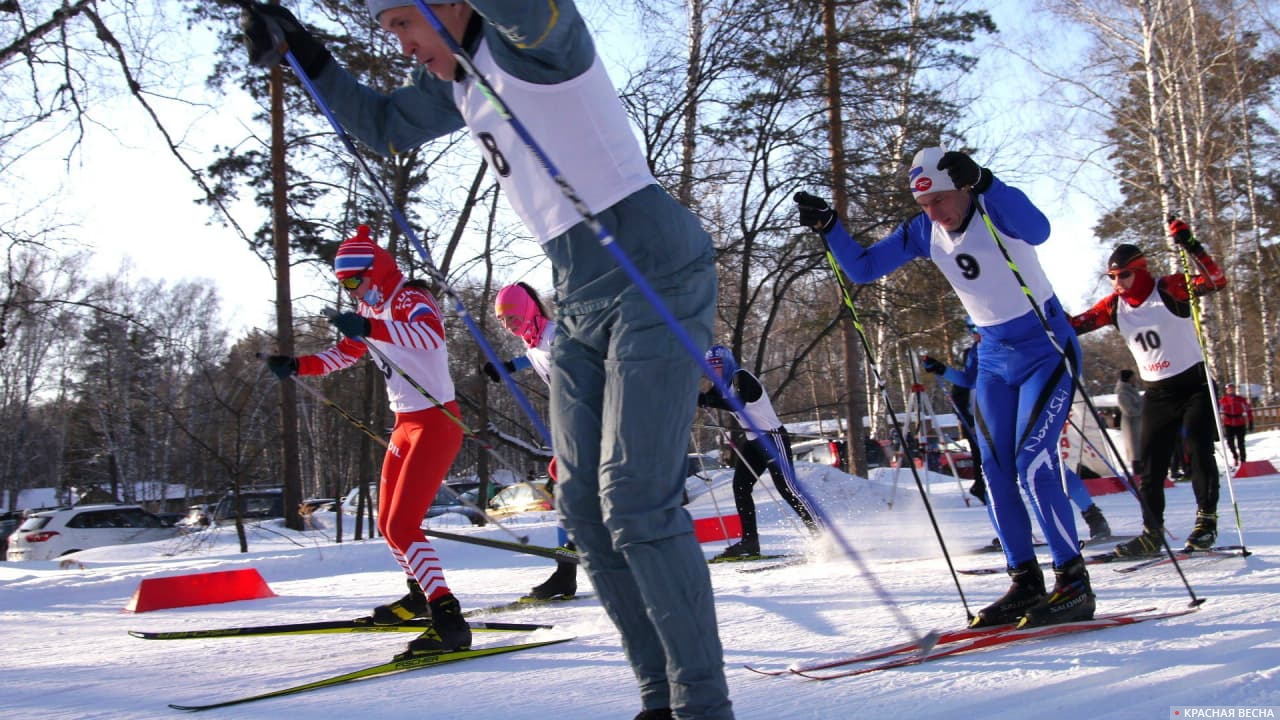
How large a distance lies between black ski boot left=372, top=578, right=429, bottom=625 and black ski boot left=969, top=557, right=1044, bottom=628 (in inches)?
101

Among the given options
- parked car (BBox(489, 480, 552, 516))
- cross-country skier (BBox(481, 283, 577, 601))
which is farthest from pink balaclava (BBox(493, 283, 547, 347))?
parked car (BBox(489, 480, 552, 516))

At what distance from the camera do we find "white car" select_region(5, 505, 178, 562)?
17.6 meters

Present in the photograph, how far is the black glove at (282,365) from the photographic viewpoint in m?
4.58

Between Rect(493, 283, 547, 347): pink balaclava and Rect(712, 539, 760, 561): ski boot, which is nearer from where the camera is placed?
Rect(493, 283, 547, 347): pink balaclava

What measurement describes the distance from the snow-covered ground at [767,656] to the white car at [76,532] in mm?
12485

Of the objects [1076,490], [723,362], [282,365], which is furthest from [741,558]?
[282,365]

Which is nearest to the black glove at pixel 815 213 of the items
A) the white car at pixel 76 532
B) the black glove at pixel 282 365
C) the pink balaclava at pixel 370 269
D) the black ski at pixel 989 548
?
the pink balaclava at pixel 370 269

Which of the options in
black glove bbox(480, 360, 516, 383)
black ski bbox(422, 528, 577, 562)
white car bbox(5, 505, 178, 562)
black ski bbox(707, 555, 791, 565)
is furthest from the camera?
white car bbox(5, 505, 178, 562)

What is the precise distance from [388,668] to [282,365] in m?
1.79

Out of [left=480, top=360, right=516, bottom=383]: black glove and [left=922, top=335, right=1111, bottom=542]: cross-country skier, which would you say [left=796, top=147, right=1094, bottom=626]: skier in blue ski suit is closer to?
[left=480, top=360, right=516, bottom=383]: black glove

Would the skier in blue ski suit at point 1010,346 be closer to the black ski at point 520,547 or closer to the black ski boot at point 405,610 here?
the black ski at point 520,547

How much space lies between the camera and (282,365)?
4633 millimetres

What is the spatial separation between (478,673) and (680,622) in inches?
65.3

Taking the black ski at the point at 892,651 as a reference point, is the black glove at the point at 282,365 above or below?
above
